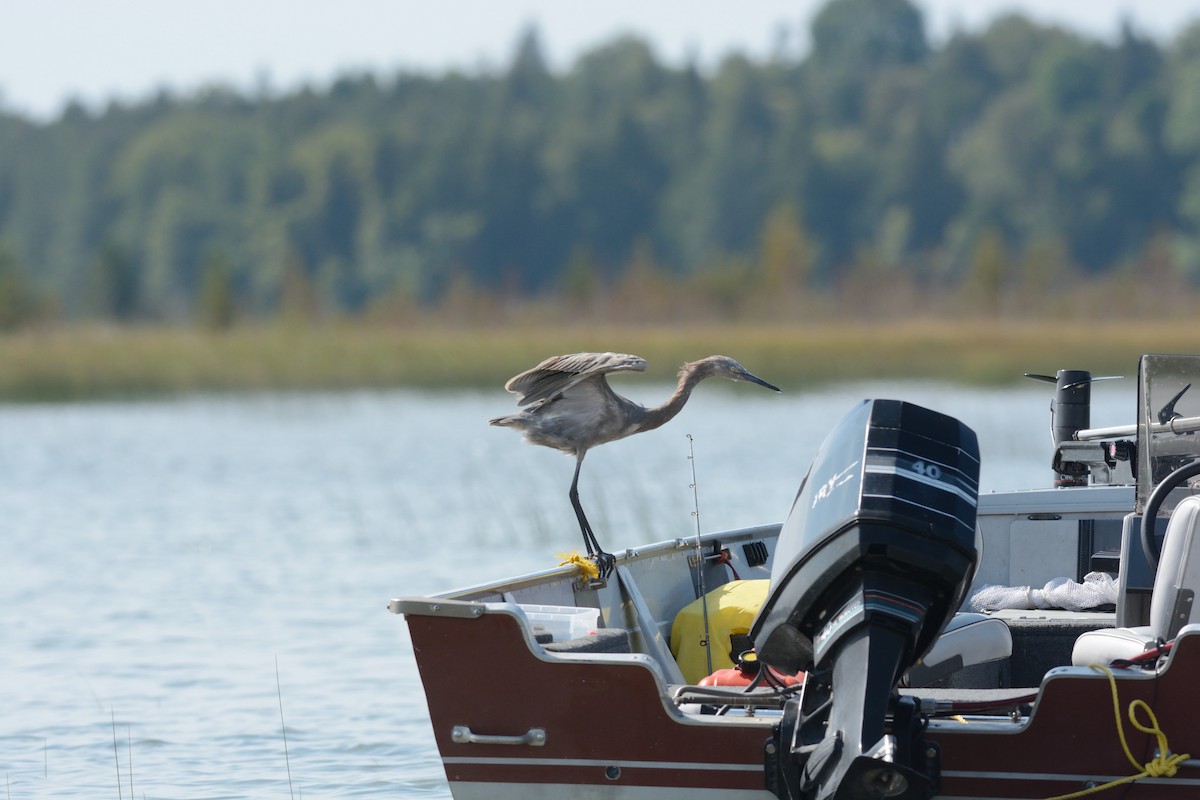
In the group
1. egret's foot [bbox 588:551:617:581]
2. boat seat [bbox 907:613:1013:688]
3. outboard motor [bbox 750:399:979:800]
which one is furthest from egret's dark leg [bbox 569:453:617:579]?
outboard motor [bbox 750:399:979:800]

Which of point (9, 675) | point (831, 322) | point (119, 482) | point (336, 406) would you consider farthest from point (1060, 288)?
point (9, 675)

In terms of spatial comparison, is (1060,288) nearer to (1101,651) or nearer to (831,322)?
(831,322)

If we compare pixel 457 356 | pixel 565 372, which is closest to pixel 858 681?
pixel 565 372

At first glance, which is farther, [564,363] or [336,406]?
[336,406]

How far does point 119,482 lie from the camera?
1941 centimetres

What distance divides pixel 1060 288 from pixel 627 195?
3284cm

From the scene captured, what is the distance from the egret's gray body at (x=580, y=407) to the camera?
6.14 metres

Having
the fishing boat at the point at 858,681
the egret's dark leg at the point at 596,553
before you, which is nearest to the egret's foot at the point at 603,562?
the egret's dark leg at the point at 596,553

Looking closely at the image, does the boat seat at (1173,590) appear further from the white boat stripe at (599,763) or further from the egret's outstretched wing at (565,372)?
the egret's outstretched wing at (565,372)

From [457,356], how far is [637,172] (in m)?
52.4

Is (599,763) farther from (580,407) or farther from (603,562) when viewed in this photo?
(580,407)

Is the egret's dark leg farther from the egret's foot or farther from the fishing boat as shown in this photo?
the fishing boat

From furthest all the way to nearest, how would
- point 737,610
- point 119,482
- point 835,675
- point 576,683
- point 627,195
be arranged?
point 627,195 → point 119,482 → point 737,610 → point 576,683 → point 835,675

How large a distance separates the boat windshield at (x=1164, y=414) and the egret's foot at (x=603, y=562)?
1.78 meters
